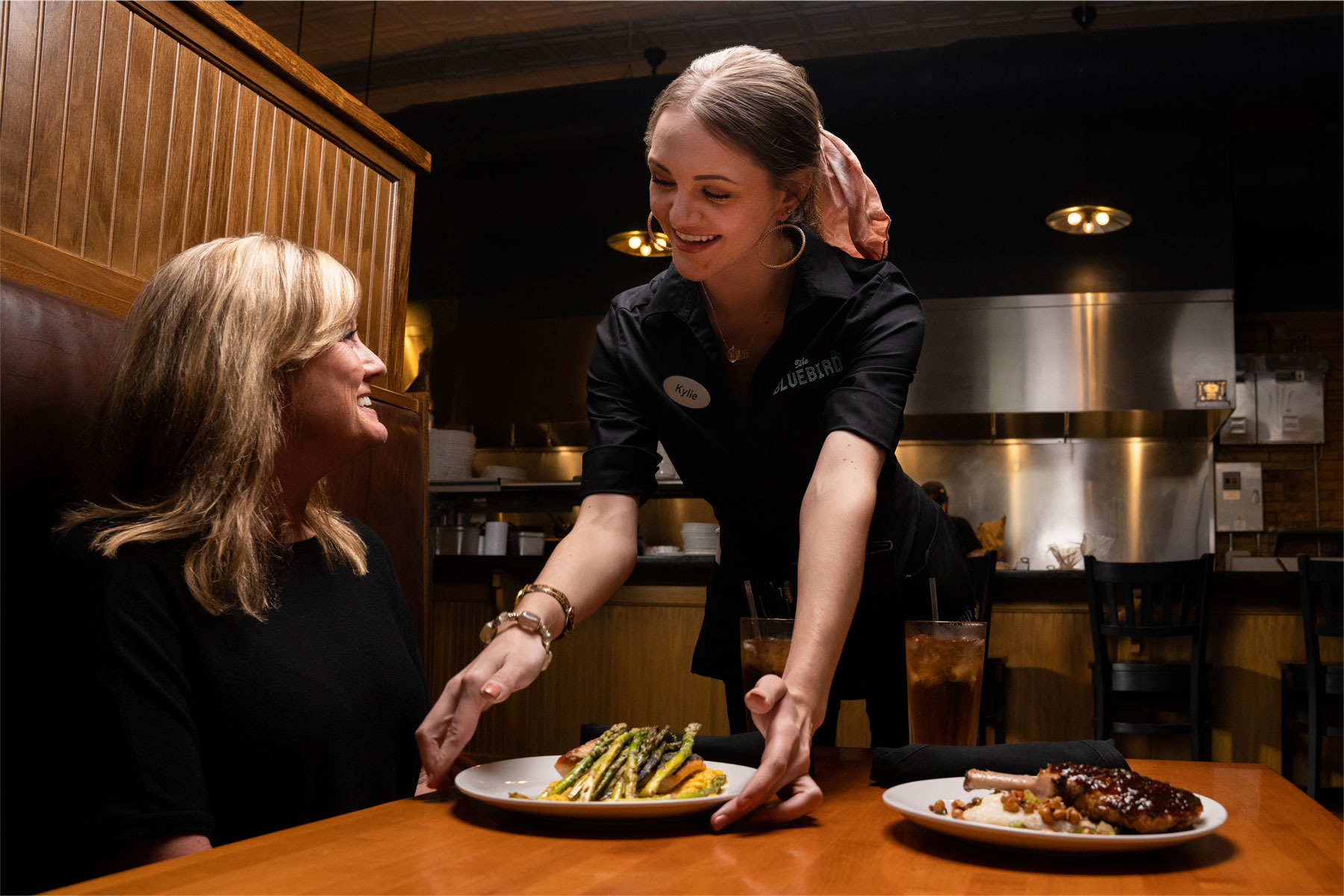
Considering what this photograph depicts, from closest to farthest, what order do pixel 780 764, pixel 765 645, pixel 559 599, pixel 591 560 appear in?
pixel 780 764 → pixel 765 645 → pixel 559 599 → pixel 591 560

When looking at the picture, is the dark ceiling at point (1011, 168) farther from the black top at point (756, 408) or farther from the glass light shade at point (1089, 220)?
the black top at point (756, 408)

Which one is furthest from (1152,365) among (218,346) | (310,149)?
(218,346)

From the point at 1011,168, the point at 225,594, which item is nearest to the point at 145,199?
the point at 225,594

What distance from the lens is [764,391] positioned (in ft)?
5.04

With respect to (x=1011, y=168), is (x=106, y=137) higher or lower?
lower

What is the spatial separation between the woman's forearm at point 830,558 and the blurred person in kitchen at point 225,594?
2.02 feet

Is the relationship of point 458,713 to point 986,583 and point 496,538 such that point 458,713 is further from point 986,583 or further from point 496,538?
point 496,538

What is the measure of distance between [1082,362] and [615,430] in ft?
18.9

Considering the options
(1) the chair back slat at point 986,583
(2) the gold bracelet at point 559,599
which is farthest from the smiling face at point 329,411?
(1) the chair back slat at point 986,583

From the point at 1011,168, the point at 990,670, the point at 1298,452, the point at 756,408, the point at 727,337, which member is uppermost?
the point at 1011,168

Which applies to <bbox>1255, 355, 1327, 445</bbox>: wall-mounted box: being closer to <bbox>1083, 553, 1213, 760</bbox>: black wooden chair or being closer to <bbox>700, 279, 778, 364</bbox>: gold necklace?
<bbox>1083, 553, 1213, 760</bbox>: black wooden chair

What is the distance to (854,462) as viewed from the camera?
1258 millimetres

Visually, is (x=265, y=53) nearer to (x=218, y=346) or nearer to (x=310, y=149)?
(x=310, y=149)

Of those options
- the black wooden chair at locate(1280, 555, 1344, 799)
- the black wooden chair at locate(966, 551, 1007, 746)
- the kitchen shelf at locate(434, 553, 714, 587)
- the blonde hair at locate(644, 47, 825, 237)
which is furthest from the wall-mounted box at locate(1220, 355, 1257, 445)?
the blonde hair at locate(644, 47, 825, 237)
